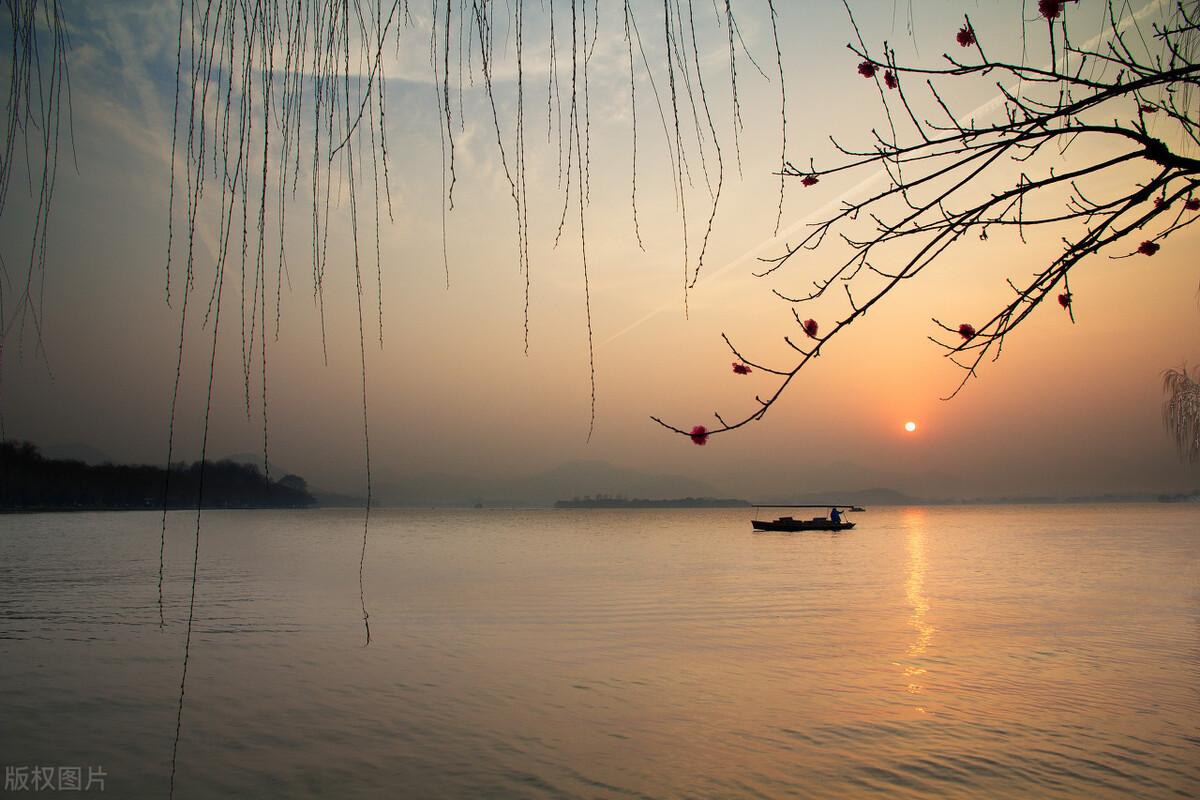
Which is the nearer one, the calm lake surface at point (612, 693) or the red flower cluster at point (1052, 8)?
the red flower cluster at point (1052, 8)

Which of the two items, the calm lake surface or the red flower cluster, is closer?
the red flower cluster

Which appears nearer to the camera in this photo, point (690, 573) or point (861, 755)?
point (861, 755)

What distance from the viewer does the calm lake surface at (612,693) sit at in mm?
7234

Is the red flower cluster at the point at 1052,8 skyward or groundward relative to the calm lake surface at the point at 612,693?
skyward

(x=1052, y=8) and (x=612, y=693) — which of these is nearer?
(x=1052, y=8)

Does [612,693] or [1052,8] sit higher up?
[1052,8]

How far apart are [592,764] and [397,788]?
1.84m

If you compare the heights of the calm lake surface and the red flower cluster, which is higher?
the red flower cluster

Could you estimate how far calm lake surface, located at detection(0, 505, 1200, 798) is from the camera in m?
7.23

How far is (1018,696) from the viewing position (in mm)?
10148

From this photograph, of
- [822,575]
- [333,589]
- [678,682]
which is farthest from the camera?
[822,575]

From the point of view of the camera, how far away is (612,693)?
10266 mm

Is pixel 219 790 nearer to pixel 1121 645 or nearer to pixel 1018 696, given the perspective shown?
pixel 1018 696

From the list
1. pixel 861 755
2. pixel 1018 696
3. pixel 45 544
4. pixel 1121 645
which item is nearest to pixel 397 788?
pixel 861 755
